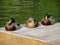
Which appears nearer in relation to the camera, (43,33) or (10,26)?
(43,33)

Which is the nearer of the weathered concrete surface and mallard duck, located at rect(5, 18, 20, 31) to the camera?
the weathered concrete surface

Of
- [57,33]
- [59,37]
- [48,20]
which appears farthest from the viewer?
[48,20]

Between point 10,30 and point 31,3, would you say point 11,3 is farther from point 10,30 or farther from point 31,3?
point 10,30

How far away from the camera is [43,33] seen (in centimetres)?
271

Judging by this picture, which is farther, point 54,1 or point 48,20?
point 54,1

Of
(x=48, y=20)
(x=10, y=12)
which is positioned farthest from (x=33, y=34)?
(x=10, y=12)

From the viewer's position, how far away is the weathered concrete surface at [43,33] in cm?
245

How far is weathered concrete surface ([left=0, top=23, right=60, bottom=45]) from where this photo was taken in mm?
2452

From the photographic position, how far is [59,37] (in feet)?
8.25

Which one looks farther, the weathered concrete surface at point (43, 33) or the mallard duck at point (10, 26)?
the mallard duck at point (10, 26)

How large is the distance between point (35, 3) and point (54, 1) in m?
0.83

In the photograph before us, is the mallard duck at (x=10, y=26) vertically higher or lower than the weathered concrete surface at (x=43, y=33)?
higher

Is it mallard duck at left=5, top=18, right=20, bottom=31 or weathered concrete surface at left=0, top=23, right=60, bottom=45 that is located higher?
mallard duck at left=5, top=18, right=20, bottom=31

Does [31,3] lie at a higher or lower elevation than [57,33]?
lower
